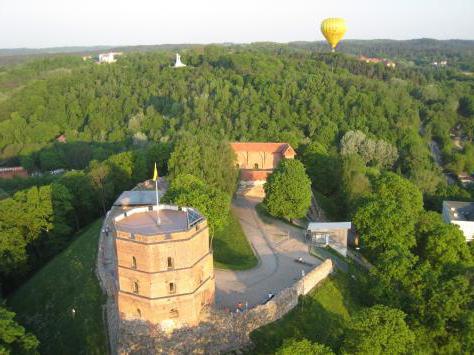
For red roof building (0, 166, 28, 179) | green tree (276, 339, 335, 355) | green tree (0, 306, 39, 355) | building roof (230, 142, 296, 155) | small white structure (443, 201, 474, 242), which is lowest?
red roof building (0, 166, 28, 179)

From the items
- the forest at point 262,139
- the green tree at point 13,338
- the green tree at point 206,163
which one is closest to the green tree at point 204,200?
the forest at point 262,139

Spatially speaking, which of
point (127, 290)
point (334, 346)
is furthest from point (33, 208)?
point (334, 346)

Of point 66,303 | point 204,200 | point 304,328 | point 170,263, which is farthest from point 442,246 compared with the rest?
point 66,303

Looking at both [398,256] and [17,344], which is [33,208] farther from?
[398,256]

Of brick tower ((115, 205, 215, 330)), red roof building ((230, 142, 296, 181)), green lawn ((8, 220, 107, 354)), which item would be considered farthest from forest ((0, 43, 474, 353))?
brick tower ((115, 205, 215, 330))

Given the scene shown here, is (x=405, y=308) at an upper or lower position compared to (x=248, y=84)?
lower

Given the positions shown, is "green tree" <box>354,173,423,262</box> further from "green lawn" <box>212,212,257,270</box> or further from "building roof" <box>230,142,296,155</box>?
"building roof" <box>230,142,296,155</box>
